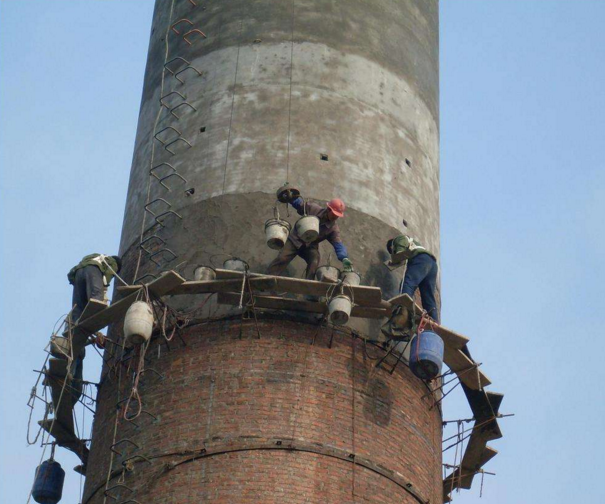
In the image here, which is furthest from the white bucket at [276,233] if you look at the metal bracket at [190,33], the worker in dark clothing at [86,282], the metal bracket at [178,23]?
the metal bracket at [178,23]

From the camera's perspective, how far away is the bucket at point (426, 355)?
2502 cm

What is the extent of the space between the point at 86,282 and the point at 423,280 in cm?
593

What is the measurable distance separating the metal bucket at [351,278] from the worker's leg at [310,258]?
0.60 meters

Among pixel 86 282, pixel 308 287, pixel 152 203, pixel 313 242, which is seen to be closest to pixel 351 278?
pixel 308 287

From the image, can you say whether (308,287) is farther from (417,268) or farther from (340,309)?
(417,268)

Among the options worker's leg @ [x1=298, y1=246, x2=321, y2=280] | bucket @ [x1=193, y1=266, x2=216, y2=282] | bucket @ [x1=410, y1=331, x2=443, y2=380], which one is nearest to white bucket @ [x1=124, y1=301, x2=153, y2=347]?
bucket @ [x1=193, y1=266, x2=216, y2=282]

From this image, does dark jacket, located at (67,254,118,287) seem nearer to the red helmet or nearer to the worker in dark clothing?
the worker in dark clothing

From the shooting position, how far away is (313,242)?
26.0 metres

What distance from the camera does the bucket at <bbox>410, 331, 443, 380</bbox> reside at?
25.0 metres

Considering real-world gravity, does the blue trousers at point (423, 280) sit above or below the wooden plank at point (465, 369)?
above

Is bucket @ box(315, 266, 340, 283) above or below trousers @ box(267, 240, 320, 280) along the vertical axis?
below

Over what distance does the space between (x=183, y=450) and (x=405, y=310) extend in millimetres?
4468

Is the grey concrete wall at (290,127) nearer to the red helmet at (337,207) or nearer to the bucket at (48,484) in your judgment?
the red helmet at (337,207)

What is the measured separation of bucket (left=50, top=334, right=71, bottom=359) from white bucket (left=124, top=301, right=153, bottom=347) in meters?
2.00
